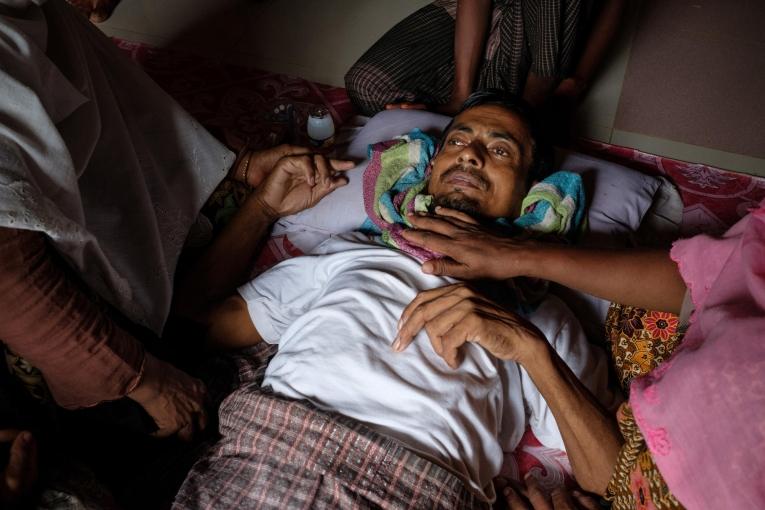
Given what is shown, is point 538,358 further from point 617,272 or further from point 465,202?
point 465,202

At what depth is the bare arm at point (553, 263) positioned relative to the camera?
1446 mm

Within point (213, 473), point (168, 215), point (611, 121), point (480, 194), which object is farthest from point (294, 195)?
point (611, 121)

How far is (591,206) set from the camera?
213cm

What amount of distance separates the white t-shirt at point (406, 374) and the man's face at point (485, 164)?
0.27 m

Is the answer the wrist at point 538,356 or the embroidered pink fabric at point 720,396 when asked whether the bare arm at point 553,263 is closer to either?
the wrist at point 538,356

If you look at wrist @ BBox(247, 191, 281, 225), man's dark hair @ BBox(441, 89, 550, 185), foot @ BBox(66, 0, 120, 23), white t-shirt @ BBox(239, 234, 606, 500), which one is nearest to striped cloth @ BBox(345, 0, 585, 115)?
man's dark hair @ BBox(441, 89, 550, 185)

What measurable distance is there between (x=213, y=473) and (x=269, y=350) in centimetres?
50

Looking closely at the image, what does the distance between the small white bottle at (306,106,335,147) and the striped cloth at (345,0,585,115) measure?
1.03ft

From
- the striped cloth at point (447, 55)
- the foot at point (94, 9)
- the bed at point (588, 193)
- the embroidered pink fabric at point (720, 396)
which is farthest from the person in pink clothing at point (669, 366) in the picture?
the foot at point (94, 9)

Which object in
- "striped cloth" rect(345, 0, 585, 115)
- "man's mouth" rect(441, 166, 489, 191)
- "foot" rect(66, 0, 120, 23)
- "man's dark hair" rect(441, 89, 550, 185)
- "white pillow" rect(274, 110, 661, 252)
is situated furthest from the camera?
"foot" rect(66, 0, 120, 23)

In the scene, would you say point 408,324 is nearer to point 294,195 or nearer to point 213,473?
point 213,473

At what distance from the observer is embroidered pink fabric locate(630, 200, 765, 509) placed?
0.85 meters

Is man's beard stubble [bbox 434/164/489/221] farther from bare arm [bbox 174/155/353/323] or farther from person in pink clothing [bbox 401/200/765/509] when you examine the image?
bare arm [bbox 174/155/353/323]

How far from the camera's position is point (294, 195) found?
7.04 ft
